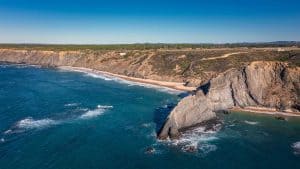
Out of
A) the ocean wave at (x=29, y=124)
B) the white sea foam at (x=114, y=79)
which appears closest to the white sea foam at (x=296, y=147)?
the ocean wave at (x=29, y=124)

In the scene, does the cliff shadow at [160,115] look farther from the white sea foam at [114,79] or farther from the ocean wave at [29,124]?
the white sea foam at [114,79]

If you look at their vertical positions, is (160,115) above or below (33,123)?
above

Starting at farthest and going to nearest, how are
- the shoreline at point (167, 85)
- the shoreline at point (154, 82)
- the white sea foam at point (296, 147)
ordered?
the shoreline at point (154, 82) → the shoreline at point (167, 85) → the white sea foam at point (296, 147)

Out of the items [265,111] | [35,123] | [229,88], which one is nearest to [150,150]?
[35,123]

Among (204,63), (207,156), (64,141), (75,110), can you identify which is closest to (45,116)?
(75,110)

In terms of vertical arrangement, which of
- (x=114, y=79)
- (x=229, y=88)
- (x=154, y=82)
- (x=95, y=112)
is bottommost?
(x=95, y=112)

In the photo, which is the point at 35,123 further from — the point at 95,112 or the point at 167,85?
the point at 167,85

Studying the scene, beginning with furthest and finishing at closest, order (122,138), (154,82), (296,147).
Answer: (154,82)
(122,138)
(296,147)

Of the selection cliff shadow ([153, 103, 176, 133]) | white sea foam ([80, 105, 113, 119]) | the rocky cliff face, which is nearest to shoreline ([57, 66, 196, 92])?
cliff shadow ([153, 103, 176, 133])
